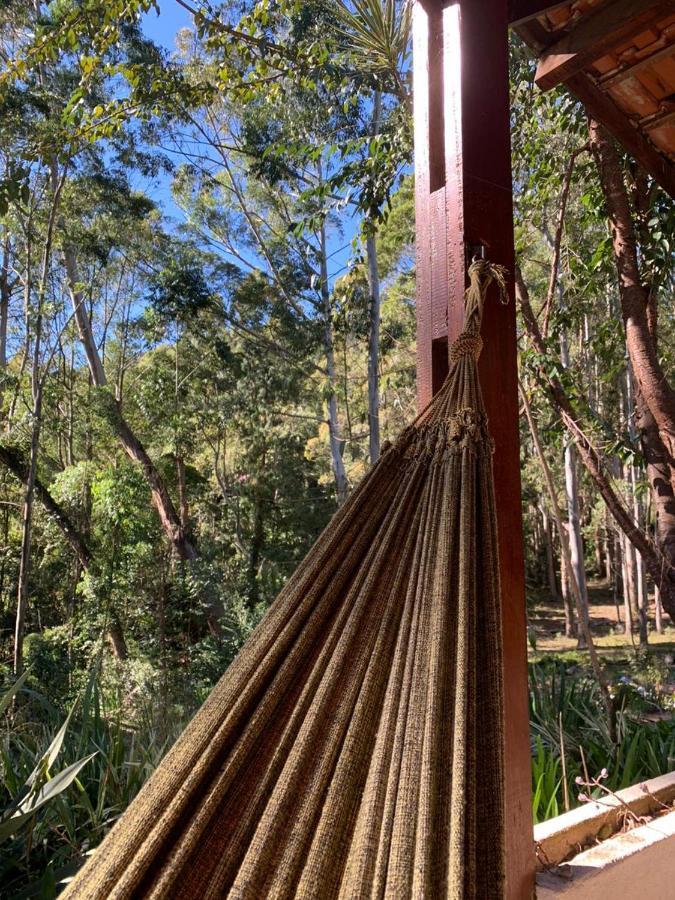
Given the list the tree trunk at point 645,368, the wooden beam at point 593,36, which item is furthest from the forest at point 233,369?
the wooden beam at point 593,36

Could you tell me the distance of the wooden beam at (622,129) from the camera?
151 cm

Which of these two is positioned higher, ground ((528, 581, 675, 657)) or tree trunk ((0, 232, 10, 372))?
tree trunk ((0, 232, 10, 372))

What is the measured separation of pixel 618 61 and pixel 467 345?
3.46 feet

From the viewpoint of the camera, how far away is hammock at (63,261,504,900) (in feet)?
1.61

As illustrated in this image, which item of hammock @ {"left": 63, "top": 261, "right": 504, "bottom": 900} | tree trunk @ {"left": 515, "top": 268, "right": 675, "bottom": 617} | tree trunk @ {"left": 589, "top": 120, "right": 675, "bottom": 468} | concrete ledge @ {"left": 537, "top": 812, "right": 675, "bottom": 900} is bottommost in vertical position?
concrete ledge @ {"left": 537, "top": 812, "right": 675, "bottom": 900}

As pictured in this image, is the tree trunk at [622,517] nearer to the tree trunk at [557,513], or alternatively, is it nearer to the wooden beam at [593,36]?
the tree trunk at [557,513]

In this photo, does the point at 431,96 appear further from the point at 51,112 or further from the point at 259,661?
the point at 51,112

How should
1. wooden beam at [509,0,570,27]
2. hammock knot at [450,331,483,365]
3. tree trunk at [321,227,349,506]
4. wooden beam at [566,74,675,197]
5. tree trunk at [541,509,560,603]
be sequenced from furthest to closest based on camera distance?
tree trunk at [541,509,560,603] < tree trunk at [321,227,349,506] < wooden beam at [566,74,675,197] < wooden beam at [509,0,570,27] < hammock knot at [450,331,483,365]

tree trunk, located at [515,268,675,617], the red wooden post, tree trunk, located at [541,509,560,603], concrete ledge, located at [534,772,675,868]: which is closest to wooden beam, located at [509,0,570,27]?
the red wooden post

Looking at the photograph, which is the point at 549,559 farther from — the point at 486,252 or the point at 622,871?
the point at 486,252

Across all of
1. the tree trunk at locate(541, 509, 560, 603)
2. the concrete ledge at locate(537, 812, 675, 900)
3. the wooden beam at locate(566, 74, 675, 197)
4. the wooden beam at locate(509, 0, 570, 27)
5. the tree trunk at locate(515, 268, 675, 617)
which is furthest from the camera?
the tree trunk at locate(541, 509, 560, 603)

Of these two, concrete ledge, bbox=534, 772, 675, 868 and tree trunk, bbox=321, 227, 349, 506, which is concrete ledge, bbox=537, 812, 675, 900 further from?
tree trunk, bbox=321, 227, 349, 506

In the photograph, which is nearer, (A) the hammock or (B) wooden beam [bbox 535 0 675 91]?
(A) the hammock

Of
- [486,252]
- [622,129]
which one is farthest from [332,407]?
[486,252]
